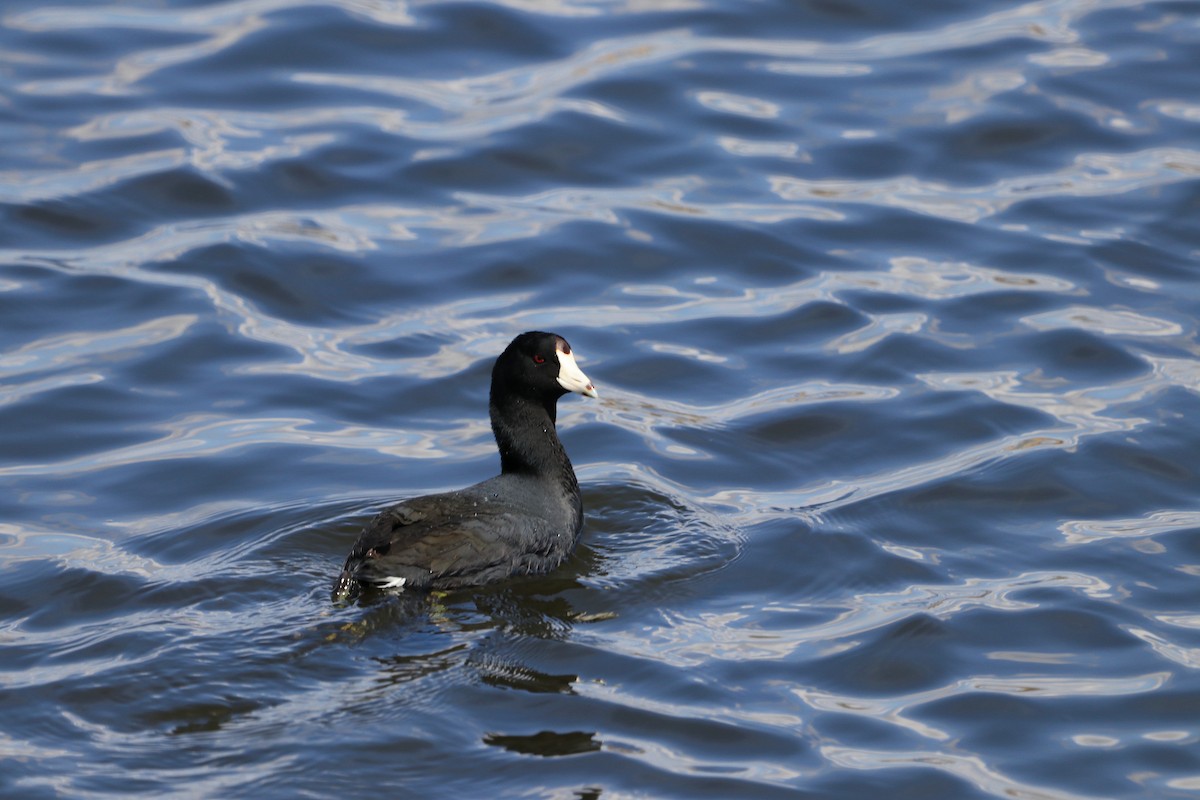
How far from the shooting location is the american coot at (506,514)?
6.74 meters

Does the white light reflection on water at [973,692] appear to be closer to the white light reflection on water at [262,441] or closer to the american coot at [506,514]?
the american coot at [506,514]

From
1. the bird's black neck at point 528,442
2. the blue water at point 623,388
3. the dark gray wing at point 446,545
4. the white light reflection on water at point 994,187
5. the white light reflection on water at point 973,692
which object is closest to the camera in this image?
the blue water at point 623,388

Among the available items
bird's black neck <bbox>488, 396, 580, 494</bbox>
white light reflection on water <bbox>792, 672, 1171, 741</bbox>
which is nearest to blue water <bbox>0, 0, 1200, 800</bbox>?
white light reflection on water <bbox>792, 672, 1171, 741</bbox>

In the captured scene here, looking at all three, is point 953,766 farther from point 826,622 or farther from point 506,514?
point 506,514

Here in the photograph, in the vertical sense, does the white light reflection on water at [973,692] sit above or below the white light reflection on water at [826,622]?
below

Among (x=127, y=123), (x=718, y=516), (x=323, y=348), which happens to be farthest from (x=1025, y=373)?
(x=127, y=123)

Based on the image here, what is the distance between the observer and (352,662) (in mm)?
6219

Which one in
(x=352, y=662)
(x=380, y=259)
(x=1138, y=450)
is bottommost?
(x=352, y=662)

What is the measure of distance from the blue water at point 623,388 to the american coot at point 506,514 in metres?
0.13

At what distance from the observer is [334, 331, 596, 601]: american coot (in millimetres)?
6738

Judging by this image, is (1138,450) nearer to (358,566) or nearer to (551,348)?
(551,348)

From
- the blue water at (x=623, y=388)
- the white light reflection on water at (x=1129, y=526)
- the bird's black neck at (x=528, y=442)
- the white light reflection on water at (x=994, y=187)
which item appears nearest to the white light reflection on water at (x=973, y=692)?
the blue water at (x=623, y=388)

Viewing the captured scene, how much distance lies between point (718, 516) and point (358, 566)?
1955 millimetres

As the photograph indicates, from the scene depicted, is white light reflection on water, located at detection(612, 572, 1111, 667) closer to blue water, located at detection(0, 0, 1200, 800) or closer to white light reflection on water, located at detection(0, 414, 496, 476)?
blue water, located at detection(0, 0, 1200, 800)
